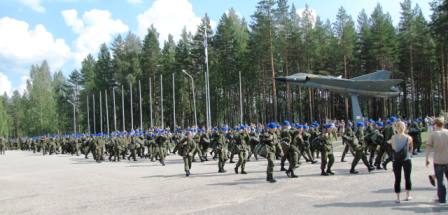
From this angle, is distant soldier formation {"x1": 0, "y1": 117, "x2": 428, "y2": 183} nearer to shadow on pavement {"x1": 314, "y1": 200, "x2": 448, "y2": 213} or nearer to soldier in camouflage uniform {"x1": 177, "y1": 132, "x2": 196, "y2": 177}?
soldier in camouflage uniform {"x1": 177, "y1": 132, "x2": 196, "y2": 177}

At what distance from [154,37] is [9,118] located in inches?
2153

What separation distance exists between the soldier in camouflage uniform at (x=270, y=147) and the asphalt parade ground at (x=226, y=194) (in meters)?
0.31

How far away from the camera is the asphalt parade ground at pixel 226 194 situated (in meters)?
8.83

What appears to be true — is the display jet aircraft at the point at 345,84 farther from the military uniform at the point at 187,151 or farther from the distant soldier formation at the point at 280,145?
the military uniform at the point at 187,151

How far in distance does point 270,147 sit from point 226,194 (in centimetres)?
274

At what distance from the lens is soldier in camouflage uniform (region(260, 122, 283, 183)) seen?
13.0m

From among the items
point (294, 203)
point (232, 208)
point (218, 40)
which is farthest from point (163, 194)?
point (218, 40)

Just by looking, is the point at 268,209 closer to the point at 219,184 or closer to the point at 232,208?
the point at 232,208

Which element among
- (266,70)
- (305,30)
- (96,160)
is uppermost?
(305,30)

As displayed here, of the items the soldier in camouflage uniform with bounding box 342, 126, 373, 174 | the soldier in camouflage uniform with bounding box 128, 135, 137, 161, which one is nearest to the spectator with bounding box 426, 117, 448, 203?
the soldier in camouflage uniform with bounding box 342, 126, 373, 174

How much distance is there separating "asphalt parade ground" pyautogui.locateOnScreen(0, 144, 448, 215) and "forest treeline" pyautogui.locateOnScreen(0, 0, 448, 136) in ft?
100

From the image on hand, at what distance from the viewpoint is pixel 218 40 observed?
5928 centimetres

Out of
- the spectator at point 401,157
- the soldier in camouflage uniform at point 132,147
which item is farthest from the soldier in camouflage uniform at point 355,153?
the soldier in camouflage uniform at point 132,147

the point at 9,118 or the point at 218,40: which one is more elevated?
the point at 218,40
